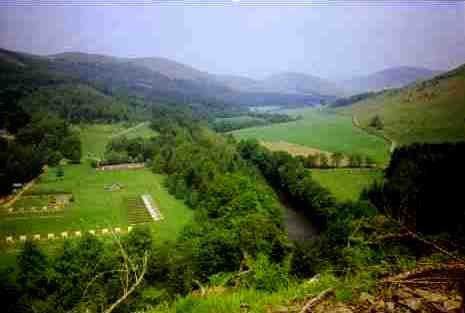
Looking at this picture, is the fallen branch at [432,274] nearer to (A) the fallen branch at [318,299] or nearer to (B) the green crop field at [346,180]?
(A) the fallen branch at [318,299]

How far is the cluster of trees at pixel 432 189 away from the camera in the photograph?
2630 cm

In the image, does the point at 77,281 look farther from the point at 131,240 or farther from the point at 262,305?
the point at 262,305

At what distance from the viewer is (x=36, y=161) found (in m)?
46.5

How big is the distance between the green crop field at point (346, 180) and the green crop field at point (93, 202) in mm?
18027

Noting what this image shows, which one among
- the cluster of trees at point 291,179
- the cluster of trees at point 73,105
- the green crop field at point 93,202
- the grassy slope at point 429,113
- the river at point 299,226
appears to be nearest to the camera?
the river at point 299,226

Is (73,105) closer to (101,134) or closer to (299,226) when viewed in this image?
(101,134)

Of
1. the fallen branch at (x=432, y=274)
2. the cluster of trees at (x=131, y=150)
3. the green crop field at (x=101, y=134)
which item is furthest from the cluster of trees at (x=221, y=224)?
the green crop field at (x=101, y=134)

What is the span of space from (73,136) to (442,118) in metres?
71.4

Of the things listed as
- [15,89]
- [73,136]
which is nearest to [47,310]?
[73,136]

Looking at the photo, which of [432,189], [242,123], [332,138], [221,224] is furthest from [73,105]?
[432,189]

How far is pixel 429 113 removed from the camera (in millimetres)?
65125

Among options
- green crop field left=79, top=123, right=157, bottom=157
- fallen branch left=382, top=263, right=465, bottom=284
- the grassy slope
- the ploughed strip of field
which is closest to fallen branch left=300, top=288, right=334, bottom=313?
fallen branch left=382, top=263, right=465, bottom=284

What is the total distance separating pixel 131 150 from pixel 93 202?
26399 millimetres

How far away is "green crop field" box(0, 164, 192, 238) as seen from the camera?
3011 cm
